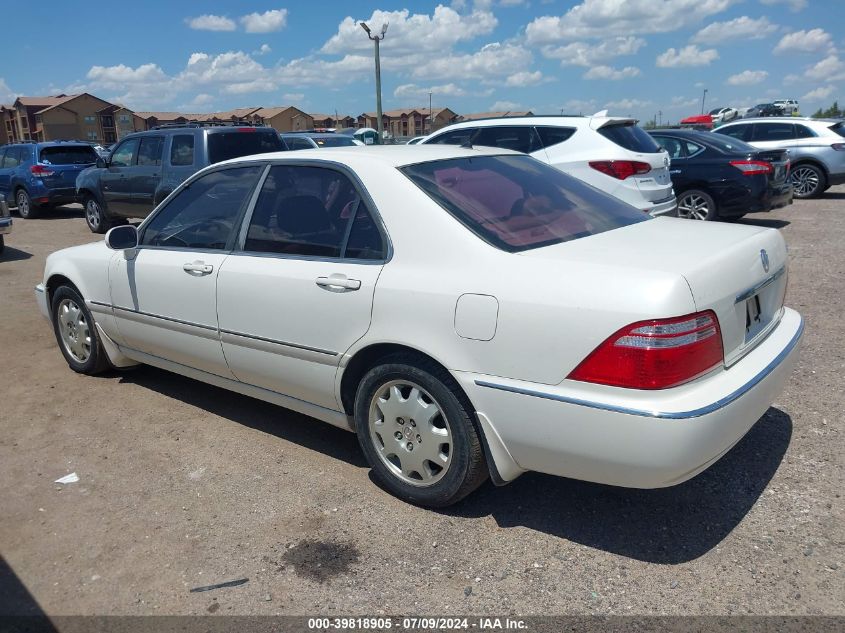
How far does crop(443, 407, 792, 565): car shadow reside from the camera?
303 cm

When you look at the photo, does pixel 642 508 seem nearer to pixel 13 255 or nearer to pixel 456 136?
pixel 456 136

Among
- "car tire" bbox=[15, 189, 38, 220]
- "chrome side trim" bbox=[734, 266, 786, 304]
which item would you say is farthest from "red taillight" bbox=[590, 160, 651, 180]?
"car tire" bbox=[15, 189, 38, 220]

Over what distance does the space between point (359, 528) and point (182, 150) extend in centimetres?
837

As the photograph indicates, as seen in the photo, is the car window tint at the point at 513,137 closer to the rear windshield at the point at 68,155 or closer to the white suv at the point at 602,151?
the white suv at the point at 602,151

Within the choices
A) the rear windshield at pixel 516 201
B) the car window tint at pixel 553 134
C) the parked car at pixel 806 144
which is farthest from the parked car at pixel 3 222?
the parked car at pixel 806 144

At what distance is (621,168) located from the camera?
26.3 feet

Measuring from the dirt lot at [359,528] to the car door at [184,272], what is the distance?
0.52 metres

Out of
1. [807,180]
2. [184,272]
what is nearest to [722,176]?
[807,180]

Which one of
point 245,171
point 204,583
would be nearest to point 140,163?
point 245,171

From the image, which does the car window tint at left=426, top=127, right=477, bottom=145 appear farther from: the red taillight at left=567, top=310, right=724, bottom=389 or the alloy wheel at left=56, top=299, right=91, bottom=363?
the red taillight at left=567, top=310, right=724, bottom=389

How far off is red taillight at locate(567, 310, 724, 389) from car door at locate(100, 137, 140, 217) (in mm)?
10361

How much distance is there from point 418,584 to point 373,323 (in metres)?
1.12

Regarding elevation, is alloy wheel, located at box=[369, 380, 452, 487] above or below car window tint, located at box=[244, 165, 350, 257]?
below

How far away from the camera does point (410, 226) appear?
321 cm
